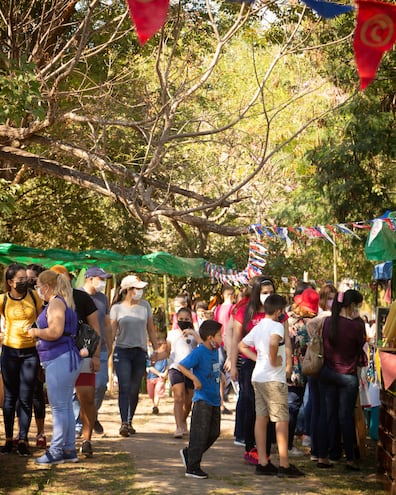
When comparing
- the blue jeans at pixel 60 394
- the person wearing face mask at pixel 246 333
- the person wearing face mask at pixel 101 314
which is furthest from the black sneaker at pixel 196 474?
the person wearing face mask at pixel 101 314

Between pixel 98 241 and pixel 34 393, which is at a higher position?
pixel 98 241

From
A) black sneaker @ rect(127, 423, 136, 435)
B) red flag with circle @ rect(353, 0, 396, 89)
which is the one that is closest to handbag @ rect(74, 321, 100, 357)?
black sneaker @ rect(127, 423, 136, 435)

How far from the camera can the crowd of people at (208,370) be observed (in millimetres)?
8664

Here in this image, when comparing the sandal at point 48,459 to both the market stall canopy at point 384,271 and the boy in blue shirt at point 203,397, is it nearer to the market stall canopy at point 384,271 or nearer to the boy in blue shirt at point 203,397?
the boy in blue shirt at point 203,397

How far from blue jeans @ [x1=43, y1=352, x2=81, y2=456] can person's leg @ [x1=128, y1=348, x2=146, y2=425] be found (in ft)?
8.04

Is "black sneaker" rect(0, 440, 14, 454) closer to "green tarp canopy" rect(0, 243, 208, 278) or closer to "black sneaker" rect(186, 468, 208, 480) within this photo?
"black sneaker" rect(186, 468, 208, 480)

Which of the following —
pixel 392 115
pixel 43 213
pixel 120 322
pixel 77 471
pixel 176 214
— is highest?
pixel 392 115

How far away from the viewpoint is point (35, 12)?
54.9 ft

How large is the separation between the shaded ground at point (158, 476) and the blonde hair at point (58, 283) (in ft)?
5.00

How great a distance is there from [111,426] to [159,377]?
2236 millimetres

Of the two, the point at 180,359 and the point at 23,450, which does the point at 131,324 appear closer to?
the point at 180,359

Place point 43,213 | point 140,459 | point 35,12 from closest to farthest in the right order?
point 140,459 → point 35,12 → point 43,213

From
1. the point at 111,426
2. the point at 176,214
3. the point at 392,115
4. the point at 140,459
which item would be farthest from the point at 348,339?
the point at 392,115

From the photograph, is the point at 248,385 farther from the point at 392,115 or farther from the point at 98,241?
the point at 98,241
